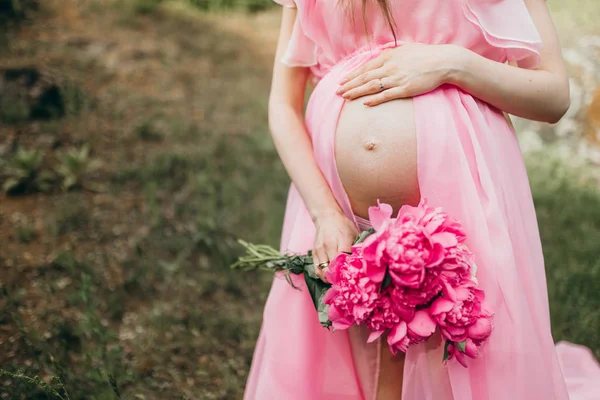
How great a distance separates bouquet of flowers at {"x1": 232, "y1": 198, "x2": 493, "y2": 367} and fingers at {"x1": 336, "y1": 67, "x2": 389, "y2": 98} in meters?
0.34

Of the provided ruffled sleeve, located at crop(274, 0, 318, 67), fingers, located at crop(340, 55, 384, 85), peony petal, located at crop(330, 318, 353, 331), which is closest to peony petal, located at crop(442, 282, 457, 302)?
peony petal, located at crop(330, 318, 353, 331)

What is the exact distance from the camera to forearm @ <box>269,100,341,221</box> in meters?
1.52

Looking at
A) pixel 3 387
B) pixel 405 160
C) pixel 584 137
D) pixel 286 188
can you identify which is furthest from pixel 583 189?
pixel 3 387

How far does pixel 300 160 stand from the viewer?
5.16 feet

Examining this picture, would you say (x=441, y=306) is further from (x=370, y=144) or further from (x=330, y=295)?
(x=370, y=144)

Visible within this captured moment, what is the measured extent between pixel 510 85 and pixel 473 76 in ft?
0.33

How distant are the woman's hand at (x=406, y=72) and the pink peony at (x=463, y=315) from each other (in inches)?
19.2

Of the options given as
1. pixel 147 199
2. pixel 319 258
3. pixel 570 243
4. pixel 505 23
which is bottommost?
pixel 147 199

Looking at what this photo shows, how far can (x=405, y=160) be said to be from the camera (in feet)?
4.49

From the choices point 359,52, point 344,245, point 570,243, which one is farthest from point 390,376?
point 570,243

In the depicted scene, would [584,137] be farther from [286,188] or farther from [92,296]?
[92,296]

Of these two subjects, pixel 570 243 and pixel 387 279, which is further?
pixel 570 243

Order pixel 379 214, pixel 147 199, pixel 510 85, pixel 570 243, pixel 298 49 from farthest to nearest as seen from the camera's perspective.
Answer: pixel 570 243 → pixel 147 199 → pixel 298 49 → pixel 510 85 → pixel 379 214

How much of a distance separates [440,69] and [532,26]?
274 millimetres
